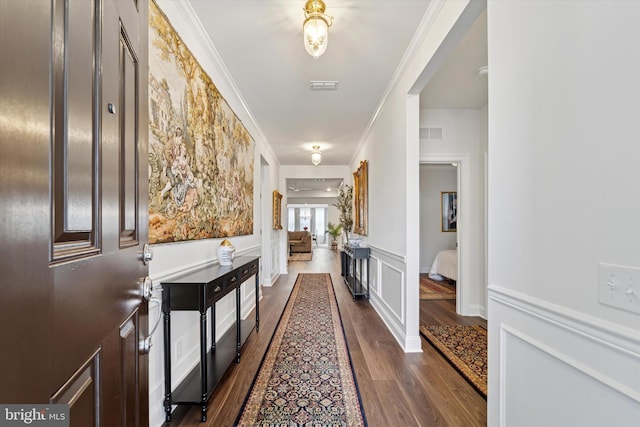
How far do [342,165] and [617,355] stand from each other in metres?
6.86

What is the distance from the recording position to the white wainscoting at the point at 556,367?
830 millimetres

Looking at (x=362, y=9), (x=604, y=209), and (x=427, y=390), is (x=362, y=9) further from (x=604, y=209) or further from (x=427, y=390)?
(x=427, y=390)

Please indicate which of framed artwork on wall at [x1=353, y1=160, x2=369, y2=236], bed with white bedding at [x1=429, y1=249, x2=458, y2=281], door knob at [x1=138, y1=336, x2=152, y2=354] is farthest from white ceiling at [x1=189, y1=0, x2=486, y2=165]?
bed with white bedding at [x1=429, y1=249, x2=458, y2=281]

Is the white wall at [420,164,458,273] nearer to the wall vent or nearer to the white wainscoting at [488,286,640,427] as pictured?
the wall vent

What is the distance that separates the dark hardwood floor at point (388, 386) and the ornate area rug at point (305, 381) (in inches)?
3.1

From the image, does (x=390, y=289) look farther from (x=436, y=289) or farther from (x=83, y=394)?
(x=83, y=394)

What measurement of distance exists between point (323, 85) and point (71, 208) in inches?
116

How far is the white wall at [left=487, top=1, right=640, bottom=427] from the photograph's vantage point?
32.4 inches

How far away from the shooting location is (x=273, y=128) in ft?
15.3

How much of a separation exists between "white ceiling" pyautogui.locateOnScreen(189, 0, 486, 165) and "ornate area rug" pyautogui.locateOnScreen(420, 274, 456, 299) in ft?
9.55

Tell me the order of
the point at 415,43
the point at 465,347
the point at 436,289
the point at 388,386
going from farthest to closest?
the point at 436,289
the point at 465,347
the point at 415,43
the point at 388,386

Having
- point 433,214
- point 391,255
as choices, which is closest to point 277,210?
point 433,214

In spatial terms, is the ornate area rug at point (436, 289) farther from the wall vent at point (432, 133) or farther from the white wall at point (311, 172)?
the white wall at point (311, 172)

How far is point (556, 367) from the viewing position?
1.05m
